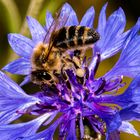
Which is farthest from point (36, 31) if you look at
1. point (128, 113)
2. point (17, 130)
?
point (128, 113)

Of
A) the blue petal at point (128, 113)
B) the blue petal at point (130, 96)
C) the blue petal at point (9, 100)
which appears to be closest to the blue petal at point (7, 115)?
the blue petal at point (9, 100)

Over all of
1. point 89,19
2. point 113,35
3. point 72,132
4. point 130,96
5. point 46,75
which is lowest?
point 72,132

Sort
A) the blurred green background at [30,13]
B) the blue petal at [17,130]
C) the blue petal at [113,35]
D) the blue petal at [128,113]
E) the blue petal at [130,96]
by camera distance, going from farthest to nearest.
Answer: the blurred green background at [30,13], the blue petal at [113,35], the blue petal at [17,130], the blue petal at [130,96], the blue petal at [128,113]

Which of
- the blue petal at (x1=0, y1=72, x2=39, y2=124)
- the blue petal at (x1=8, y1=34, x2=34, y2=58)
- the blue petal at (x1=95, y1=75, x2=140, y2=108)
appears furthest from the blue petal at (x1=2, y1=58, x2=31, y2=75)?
the blue petal at (x1=95, y1=75, x2=140, y2=108)

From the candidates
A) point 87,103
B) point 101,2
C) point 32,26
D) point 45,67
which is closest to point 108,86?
point 87,103

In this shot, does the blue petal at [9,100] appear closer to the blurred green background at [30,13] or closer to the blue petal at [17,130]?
the blue petal at [17,130]

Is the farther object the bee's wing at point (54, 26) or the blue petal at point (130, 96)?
the bee's wing at point (54, 26)

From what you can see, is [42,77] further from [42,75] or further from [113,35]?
[113,35]
